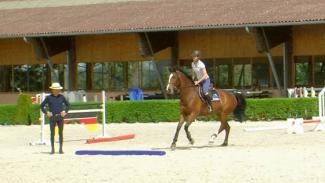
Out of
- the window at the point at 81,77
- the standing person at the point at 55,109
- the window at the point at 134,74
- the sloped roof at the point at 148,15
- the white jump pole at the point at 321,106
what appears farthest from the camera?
the window at the point at 81,77

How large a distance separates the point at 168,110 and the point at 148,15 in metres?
6.49

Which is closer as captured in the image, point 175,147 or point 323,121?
point 175,147

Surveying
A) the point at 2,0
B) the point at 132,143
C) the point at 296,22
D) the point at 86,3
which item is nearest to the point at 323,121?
the point at 132,143

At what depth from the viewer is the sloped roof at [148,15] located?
32.4 m

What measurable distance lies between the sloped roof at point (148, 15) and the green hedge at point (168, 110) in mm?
3288

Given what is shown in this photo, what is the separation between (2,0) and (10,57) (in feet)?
16.2

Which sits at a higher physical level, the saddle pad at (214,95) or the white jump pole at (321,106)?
the saddle pad at (214,95)

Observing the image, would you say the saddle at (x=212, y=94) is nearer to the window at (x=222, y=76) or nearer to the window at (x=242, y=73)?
the window at (x=242, y=73)

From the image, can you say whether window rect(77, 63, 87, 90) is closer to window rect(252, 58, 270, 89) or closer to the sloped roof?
the sloped roof

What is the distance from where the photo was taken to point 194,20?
34000mm

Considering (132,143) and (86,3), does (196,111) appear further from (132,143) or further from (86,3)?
(86,3)

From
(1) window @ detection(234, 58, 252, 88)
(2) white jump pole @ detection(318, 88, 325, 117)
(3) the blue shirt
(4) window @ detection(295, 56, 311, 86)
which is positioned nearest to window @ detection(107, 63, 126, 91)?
(1) window @ detection(234, 58, 252, 88)

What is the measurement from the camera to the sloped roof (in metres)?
32.4

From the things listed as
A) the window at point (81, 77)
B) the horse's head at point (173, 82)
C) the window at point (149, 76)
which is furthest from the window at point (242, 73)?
the horse's head at point (173, 82)
